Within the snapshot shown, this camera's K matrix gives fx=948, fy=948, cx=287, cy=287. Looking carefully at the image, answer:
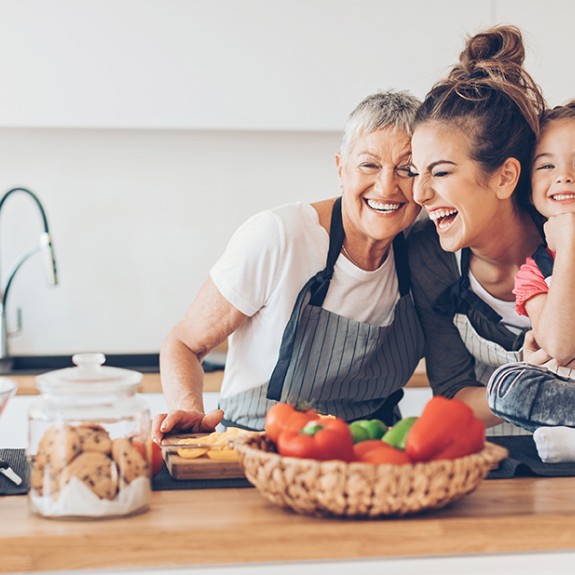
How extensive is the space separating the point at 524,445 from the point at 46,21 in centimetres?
181

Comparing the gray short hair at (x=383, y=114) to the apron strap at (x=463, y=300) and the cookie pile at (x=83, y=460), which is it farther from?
the cookie pile at (x=83, y=460)

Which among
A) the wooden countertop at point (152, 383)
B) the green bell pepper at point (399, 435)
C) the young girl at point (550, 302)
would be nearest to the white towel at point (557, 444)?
the young girl at point (550, 302)

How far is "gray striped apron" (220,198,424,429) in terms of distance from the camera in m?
1.92

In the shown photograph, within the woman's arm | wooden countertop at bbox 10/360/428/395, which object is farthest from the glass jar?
wooden countertop at bbox 10/360/428/395

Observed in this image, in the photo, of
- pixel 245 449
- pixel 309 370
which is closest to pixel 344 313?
pixel 309 370

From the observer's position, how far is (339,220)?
6.55 feet

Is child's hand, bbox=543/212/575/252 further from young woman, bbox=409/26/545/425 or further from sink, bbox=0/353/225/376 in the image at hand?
sink, bbox=0/353/225/376

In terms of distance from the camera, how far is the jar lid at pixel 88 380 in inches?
42.6

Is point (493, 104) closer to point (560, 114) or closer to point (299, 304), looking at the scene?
point (560, 114)

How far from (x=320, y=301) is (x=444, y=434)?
2.84ft

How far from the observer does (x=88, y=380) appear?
3.57ft

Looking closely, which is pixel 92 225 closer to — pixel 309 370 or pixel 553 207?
pixel 309 370

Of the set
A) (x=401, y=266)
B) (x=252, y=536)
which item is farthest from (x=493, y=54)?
(x=252, y=536)

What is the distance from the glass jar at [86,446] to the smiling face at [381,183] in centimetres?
90
